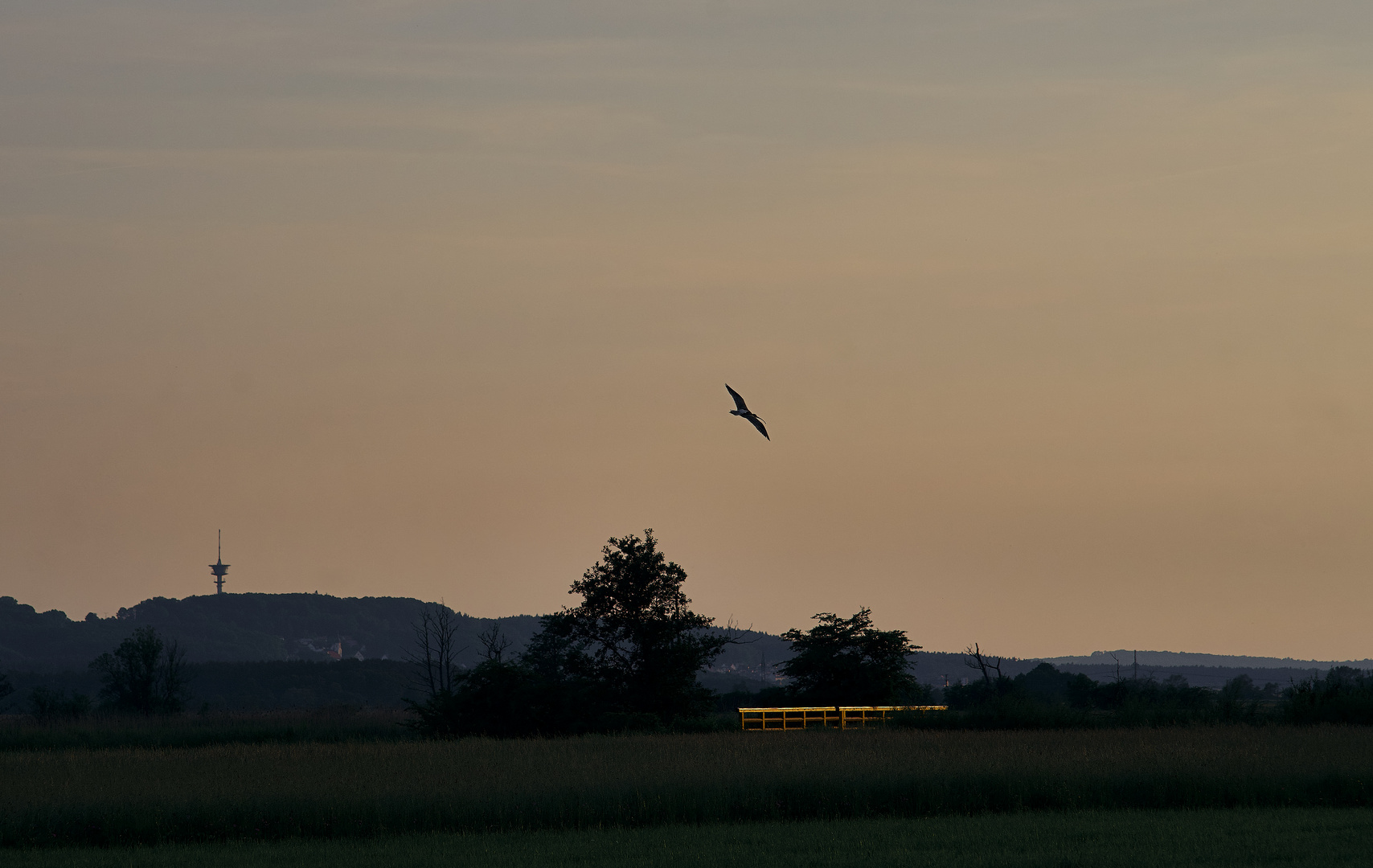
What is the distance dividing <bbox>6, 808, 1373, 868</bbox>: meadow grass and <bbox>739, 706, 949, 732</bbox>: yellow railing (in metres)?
25.7

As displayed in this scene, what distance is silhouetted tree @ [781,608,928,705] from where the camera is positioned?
57.8 metres

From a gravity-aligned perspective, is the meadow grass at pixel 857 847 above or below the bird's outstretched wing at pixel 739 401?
Result: below

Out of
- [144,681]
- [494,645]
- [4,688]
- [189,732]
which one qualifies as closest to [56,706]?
[144,681]

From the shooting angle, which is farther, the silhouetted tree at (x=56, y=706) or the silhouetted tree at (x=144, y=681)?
the silhouetted tree at (x=144, y=681)

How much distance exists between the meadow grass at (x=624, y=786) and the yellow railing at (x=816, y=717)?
1345 cm

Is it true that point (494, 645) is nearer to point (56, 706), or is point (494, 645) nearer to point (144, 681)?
point (144, 681)

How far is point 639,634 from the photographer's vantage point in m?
60.0

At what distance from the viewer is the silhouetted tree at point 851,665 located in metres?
57.8

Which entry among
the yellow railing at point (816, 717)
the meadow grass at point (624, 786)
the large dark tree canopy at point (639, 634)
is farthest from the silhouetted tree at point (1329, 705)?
the large dark tree canopy at point (639, 634)

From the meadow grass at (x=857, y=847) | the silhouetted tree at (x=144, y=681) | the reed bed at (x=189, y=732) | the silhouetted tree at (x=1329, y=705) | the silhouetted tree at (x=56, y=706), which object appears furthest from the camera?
the silhouetted tree at (x=144, y=681)

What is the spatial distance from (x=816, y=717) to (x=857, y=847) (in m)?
31.7

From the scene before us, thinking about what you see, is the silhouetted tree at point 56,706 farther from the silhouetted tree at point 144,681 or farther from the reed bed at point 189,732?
the reed bed at point 189,732

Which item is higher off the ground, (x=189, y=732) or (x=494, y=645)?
(x=494, y=645)

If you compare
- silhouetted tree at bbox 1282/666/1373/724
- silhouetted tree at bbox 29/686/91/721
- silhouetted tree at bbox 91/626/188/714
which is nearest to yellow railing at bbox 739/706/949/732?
silhouetted tree at bbox 1282/666/1373/724
